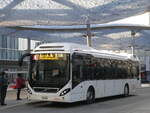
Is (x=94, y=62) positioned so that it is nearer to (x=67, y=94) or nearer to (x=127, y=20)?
(x=67, y=94)

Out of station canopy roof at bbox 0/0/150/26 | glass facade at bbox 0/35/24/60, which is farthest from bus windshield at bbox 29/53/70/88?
glass facade at bbox 0/35/24/60

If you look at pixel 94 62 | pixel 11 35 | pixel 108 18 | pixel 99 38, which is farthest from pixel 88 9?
pixel 99 38

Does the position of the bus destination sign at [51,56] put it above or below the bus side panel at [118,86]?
above

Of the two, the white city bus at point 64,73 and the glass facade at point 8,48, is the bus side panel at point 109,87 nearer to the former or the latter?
the white city bus at point 64,73

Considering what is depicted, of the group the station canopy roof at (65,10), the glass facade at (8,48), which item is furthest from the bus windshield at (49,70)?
the glass facade at (8,48)

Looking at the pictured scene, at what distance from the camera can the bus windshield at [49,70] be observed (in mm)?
20078

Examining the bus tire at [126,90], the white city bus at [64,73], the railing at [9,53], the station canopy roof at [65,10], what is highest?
the station canopy roof at [65,10]

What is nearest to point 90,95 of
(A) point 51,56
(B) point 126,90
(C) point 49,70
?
(C) point 49,70

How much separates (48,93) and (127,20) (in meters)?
46.6

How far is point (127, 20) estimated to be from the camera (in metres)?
65.2

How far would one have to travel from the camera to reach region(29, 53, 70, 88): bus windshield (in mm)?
20078

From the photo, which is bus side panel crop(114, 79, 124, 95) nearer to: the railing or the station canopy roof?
the station canopy roof

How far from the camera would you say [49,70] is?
2033cm

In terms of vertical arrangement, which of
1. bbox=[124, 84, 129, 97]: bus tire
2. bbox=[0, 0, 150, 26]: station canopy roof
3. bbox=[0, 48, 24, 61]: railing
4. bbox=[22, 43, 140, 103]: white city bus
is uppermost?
bbox=[0, 0, 150, 26]: station canopy roof
